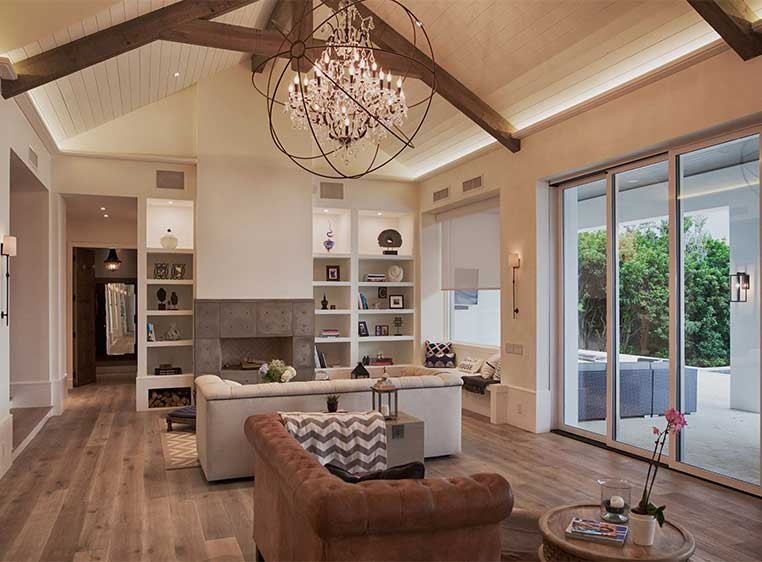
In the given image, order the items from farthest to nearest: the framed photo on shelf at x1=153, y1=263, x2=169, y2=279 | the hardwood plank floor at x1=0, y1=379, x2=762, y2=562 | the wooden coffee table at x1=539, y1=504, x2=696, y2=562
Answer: the framed photo on shelf at x1=153, y1=263, x2=169, y2=279, the hardwood plank floor at x1=0, y1=379, x2=762, y2=562, the wooden coffee table at x1=539, y1=504, x2=696, y2=562

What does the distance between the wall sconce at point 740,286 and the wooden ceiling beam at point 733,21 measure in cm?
164

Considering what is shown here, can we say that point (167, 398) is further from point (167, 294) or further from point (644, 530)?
point (644, 530)

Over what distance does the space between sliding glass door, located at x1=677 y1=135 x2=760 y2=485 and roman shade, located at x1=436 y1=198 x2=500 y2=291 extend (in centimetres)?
328

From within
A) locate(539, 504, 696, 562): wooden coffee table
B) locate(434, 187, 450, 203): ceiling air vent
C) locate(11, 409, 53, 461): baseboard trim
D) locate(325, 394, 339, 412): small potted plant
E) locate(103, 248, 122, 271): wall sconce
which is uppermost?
locate(434, 187, 450, 203): ceiling air vent

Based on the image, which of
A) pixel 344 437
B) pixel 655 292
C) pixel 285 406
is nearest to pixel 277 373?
pixel 285 406

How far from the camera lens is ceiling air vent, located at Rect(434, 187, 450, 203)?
896 cm

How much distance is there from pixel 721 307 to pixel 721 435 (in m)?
1.04

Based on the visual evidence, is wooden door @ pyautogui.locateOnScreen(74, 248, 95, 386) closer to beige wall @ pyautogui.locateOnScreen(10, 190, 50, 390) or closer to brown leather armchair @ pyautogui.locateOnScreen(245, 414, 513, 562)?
beige wall @ pyautogui.locateOnScreen(10, 190, 50, 390)

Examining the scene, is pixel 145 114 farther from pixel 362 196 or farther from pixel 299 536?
pixel 299 536

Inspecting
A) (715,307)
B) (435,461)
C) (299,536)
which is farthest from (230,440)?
(715,307)

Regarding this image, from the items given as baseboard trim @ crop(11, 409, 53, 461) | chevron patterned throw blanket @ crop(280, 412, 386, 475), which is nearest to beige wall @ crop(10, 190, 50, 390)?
baseboard trim @ crop(11, 409, 53, 461)

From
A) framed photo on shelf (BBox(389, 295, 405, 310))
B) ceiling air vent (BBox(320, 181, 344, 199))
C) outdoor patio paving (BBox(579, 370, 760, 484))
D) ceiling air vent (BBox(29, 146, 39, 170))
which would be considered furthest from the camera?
framed photo on shelf (BBox(389, 295, 405, 310))

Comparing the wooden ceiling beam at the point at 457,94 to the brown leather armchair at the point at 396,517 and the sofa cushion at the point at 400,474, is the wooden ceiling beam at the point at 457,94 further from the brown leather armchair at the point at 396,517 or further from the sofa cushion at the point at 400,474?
the brown leather armchair at the point at 396,517

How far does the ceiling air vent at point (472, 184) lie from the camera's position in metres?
8.05
